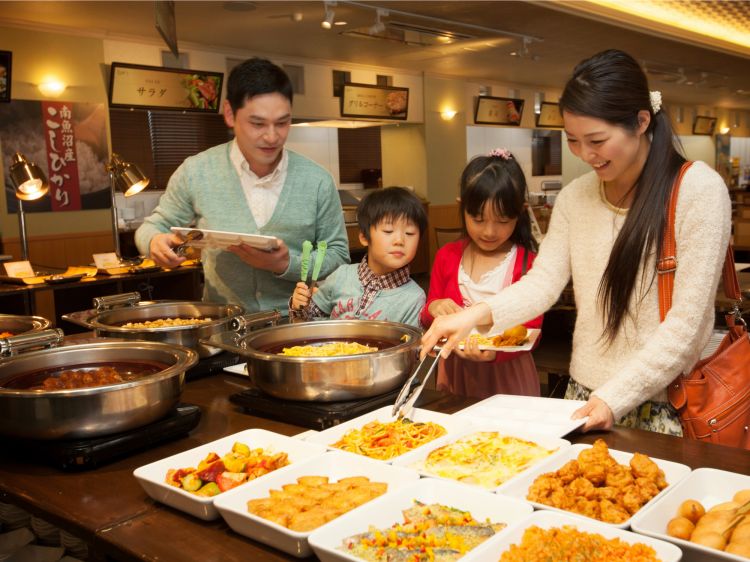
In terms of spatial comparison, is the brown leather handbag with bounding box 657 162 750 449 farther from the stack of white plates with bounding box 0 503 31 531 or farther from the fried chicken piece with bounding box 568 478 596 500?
the stack of white plates with bounding box 0 503 31 531

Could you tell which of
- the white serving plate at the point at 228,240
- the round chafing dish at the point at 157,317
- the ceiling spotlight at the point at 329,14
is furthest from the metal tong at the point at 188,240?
the ceiling spotlight at the point at 329,14

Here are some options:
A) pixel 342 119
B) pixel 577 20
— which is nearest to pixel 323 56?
pixel 342 119

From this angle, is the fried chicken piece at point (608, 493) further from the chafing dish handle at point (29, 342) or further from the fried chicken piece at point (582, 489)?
the chafing dish handle at point (29, 342)

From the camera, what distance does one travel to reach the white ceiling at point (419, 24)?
6.73 m

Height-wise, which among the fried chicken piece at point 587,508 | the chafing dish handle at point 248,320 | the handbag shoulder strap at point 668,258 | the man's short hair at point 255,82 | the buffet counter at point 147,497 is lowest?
the buffet counter at point 147,497

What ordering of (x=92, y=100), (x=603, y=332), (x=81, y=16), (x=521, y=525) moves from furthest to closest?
(x=92, y=100) → (x=81, y=16) → (x=603, y=332) → (x=521, y=525)

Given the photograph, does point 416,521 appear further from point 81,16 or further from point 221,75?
point 221,75

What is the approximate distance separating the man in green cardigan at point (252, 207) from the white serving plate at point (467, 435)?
3.72 ft

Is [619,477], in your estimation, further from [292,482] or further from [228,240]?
[228,240]

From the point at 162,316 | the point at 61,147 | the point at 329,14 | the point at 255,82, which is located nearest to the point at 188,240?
the point at 162,316

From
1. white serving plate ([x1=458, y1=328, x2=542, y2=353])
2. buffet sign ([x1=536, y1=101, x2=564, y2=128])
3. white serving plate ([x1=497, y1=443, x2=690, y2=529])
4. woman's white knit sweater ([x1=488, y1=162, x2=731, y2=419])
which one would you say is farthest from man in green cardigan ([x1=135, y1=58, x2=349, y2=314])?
buffet sign ([x1=536, y1=101, x2=564, y2=128])

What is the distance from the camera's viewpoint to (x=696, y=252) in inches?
65.0

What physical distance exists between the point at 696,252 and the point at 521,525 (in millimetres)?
897

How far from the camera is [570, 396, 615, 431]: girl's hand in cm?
153
